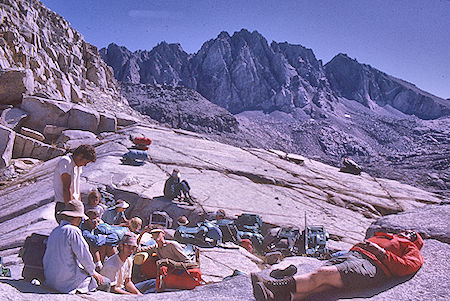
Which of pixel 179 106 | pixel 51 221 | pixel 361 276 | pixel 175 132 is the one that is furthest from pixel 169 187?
pixel 179 106

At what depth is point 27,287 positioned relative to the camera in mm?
3795

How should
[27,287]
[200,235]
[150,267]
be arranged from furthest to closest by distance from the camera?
[200,235] < [150,267] < [27,287]

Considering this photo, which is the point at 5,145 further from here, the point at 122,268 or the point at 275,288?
the point at 275,288

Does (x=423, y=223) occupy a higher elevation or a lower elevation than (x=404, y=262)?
higher

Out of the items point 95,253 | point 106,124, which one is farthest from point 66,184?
point 106,124

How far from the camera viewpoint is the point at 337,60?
484ft

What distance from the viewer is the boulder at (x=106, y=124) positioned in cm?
1841

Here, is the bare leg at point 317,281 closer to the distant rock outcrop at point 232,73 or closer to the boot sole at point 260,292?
the boot sole at point 260,292

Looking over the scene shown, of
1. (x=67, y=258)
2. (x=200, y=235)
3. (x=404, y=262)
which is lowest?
(x=200, y=235)

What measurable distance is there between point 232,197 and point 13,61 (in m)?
19.0

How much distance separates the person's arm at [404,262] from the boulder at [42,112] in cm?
1653

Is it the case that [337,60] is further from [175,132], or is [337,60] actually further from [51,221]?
[51,221]

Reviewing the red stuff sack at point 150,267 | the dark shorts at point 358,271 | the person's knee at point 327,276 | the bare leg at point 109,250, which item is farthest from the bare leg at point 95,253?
the dark shorts at point 358,271

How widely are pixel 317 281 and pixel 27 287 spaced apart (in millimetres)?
3177
